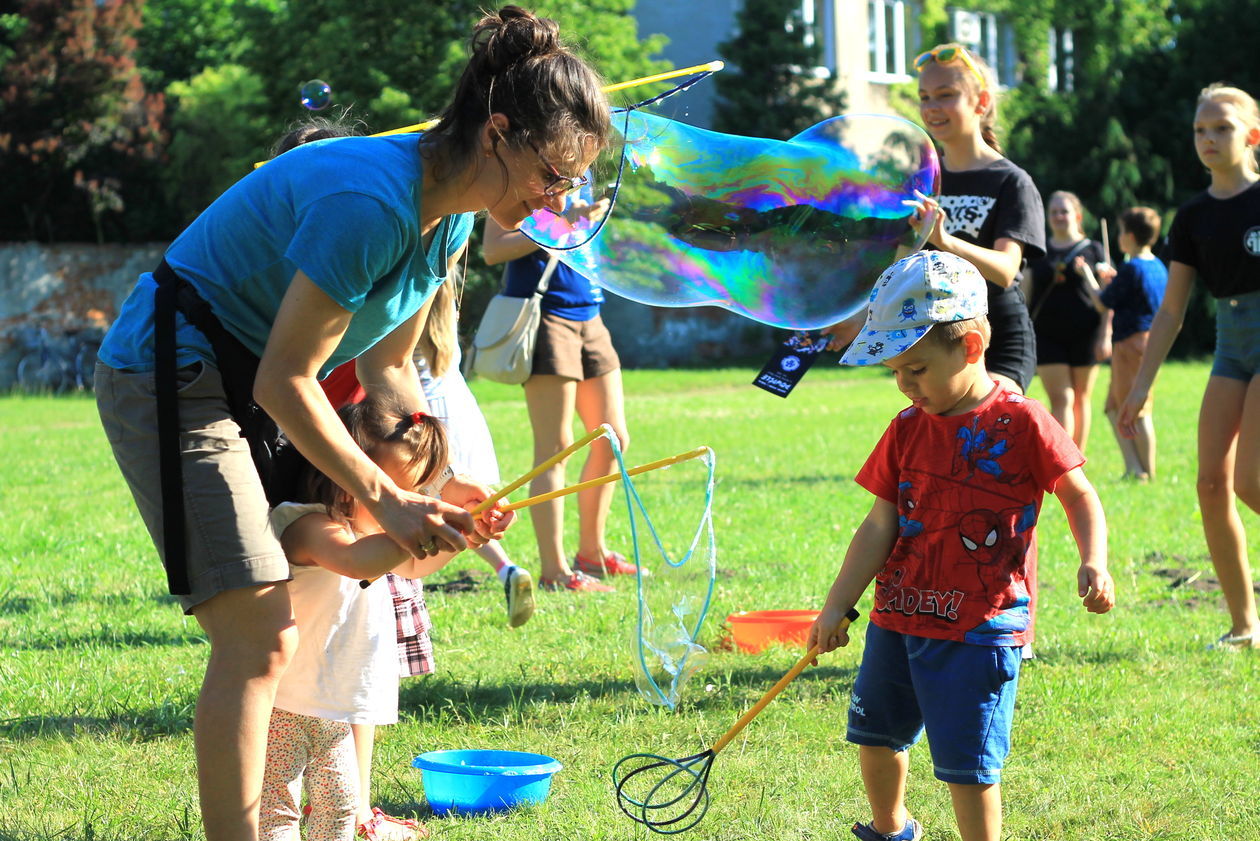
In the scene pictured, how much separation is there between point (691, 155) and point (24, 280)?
22160 mm

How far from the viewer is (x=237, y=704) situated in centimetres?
249

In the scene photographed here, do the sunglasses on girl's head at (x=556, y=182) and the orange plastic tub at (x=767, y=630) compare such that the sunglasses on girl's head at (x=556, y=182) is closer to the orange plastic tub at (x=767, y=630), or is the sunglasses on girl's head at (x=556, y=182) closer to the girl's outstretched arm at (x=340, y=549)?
the girl's outstretched arm at (x=340, y=549)

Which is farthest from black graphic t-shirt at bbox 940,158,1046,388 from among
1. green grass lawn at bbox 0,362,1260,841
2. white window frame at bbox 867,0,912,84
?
white window frame at bbox 867,0,912,84

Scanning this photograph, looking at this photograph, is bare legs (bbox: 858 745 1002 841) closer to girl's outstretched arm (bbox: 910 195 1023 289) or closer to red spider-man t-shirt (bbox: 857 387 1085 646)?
red spider-man t-shirt (bbox: 857 387 1085 646)

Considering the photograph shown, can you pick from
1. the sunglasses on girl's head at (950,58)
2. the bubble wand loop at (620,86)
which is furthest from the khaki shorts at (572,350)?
the bubble wand loop at (620,86)

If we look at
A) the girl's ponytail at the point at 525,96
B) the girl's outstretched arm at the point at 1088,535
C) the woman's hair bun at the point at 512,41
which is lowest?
the girl's outstretched arm at the point at 1088,535

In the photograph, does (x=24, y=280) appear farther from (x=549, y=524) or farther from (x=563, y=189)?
(x=563, y=189)

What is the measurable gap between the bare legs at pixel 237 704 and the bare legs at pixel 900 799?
129 cm

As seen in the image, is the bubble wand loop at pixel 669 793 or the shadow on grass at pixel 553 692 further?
the shadow on grass at pixel 553 692

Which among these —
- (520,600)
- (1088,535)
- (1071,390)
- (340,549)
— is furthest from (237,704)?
(1071,390)

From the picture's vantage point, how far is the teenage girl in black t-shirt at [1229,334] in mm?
4598

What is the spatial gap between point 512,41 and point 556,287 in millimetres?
3404

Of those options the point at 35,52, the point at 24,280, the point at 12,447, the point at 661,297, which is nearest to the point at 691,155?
the point at 661,297

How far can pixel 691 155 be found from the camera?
4.15 m
